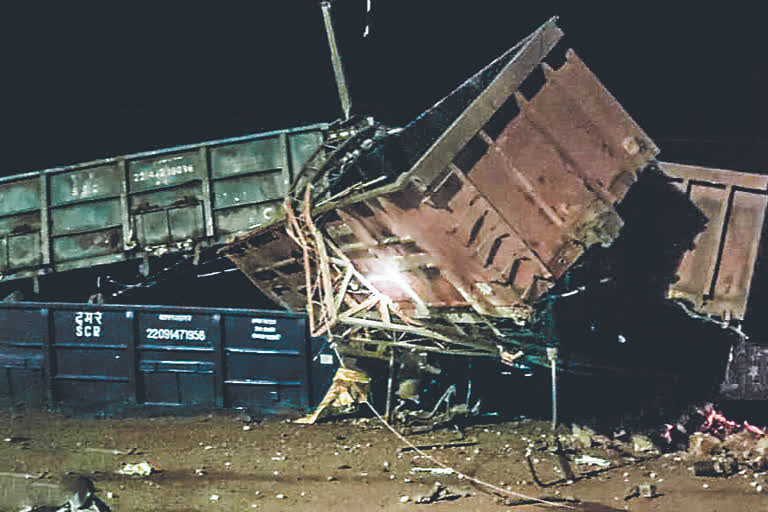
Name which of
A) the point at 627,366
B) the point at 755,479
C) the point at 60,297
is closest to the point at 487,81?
the point at 627,366

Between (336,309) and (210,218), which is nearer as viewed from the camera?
(336,309)

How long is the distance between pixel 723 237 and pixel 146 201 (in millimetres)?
6904

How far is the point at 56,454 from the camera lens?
5.96 m

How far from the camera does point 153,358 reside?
298 inches

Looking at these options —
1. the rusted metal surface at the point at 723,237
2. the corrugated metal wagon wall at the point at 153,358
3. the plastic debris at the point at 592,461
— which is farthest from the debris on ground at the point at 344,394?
the rusted metal surface at the point at 723,237

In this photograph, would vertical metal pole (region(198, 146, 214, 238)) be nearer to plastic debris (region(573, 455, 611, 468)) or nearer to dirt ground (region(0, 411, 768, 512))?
dirt ground (region(0, 411, 768, 512))

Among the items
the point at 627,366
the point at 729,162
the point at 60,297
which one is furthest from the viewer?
the point at 729,162

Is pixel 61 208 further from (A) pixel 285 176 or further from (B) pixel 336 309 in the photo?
(B) pixel 336 309

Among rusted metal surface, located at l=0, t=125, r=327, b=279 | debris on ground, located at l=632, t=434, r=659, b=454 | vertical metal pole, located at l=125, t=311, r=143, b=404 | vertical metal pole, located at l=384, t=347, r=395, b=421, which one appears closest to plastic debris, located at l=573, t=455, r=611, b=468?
debris on ground, located at l=632, t=434, r=659, b=454

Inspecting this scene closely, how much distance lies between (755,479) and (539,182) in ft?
10.6

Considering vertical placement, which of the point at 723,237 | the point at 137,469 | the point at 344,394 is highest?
the point at 723,237

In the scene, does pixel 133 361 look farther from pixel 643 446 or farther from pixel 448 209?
pixel 643 446

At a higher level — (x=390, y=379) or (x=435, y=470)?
(x=390, y=379)

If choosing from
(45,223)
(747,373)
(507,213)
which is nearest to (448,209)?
(507,213)
